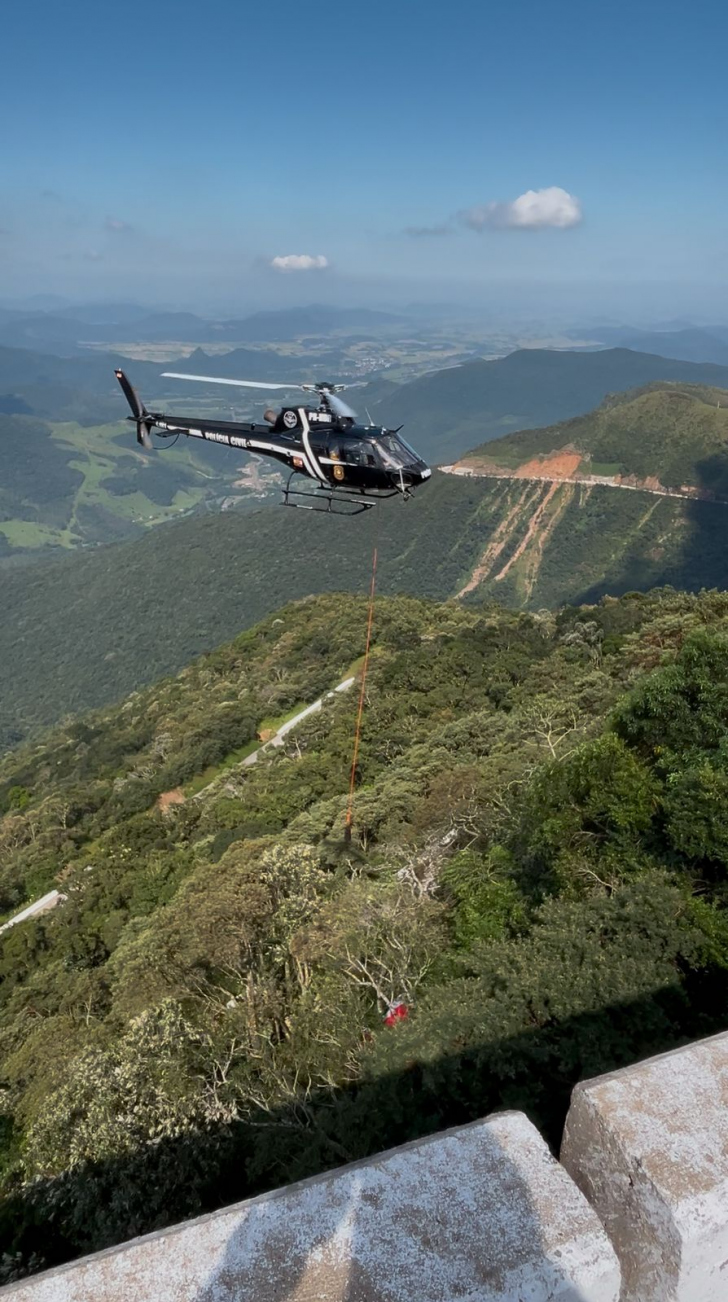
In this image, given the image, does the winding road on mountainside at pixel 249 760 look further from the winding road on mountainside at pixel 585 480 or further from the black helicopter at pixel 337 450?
the winding road on mountainside at pixel 585 480

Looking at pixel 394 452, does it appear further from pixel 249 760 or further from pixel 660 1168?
pixel 249 760

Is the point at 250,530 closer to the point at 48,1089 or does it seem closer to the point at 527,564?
the point at 527,564

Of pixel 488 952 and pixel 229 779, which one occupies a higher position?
pixel 488 952

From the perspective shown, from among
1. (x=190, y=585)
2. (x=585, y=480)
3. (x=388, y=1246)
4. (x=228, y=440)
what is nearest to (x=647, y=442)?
(x=585, y=480)

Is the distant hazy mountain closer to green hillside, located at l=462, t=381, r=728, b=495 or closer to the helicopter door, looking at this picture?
green hillside, located at l=462, t=381, r=728, b=495

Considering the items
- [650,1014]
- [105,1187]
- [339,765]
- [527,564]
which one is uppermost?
[650,1014]

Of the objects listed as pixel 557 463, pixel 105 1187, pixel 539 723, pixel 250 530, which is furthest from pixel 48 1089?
pixel 557 463
